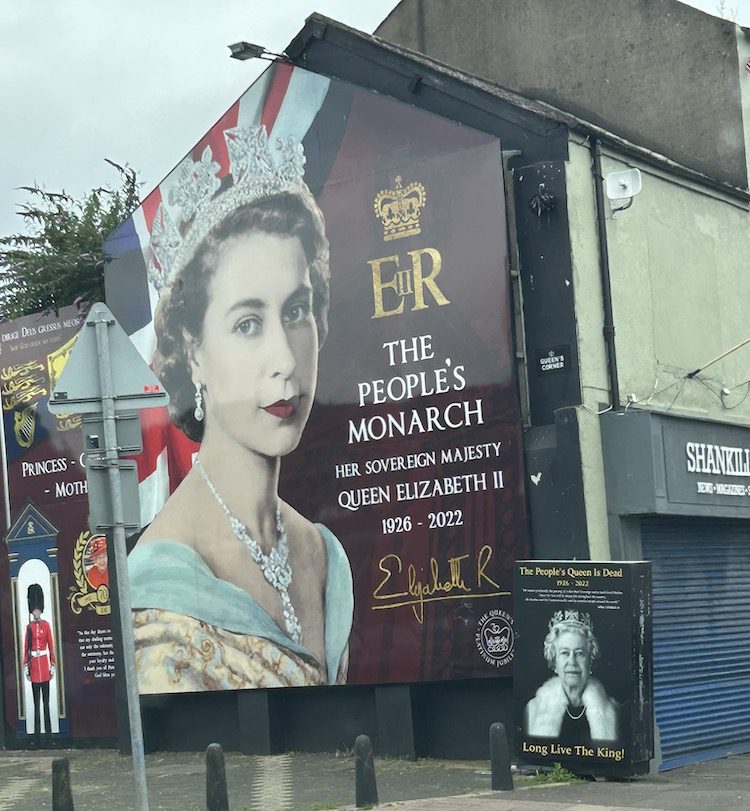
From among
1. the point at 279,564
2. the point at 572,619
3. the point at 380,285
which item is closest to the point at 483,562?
the point at 572,619

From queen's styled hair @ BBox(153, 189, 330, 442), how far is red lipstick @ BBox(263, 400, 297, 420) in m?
0.88

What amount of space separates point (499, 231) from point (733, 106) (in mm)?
4234

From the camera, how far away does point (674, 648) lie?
16.0 m

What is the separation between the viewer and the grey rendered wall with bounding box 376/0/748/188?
18.6 meters

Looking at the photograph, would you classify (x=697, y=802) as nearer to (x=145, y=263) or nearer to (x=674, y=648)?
(x=674, y=648)

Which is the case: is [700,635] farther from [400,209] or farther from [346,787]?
[400,209]

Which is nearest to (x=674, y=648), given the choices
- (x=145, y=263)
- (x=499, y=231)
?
(x=499, y=231)

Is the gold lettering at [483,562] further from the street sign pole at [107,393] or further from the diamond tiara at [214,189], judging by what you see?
the street sign pole at [107,393]

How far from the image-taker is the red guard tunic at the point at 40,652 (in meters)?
21.5

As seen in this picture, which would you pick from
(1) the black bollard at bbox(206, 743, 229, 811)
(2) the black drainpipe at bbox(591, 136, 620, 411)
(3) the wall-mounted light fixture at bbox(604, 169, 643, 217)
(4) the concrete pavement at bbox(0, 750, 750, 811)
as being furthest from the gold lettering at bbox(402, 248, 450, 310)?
(1) the black bollard at bbox(206, 743, 229, 811)

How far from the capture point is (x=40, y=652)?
21.6m

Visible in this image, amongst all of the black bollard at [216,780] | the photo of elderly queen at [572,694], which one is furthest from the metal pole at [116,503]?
the photo of elderly queen at [572,694]

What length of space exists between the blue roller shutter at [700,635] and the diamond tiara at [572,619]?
1.80 meters

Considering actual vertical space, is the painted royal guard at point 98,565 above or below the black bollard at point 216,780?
above
